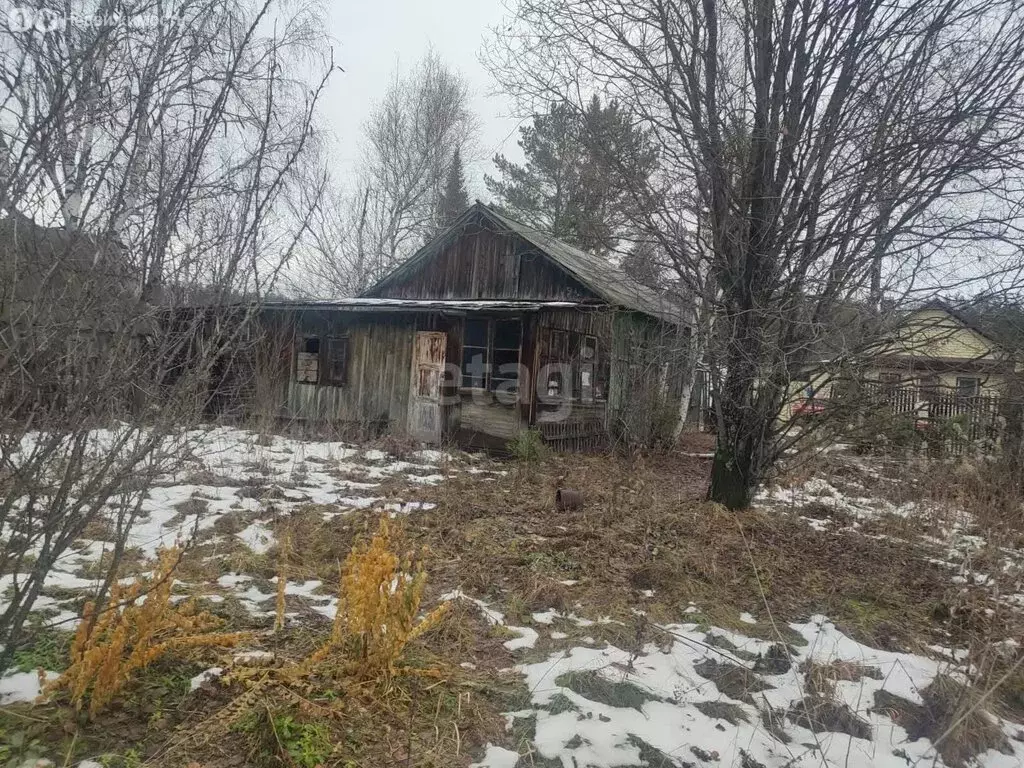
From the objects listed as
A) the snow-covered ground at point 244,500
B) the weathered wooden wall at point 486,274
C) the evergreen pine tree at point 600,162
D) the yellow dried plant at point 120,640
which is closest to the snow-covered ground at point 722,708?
the yellow dried plant at point 120,640

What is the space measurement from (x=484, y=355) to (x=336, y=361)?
3638 mm

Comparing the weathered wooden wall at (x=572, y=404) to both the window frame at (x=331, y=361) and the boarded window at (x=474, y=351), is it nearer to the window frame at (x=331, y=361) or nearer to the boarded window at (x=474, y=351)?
the boarded window at (x=474, y=351)

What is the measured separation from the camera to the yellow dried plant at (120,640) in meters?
2.26

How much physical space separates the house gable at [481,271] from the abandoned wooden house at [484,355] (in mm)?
32

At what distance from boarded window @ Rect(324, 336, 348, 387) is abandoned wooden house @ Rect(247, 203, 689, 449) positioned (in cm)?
3

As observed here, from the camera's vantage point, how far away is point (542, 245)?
12.8 meters

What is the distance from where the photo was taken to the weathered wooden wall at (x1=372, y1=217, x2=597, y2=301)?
13172mm

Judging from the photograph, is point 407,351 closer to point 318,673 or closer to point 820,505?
point 820,505

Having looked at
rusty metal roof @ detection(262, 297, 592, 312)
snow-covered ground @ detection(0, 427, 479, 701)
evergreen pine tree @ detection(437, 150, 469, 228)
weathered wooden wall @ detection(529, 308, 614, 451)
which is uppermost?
evergreen pine tree @ detection(437, 150, 469, 228)

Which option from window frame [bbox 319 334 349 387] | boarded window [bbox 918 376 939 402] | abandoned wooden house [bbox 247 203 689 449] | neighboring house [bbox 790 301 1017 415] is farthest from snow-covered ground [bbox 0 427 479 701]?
boarded window [bbox 918 376 939 402]

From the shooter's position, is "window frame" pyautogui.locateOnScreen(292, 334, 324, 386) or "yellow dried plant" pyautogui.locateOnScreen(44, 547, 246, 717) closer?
"yellow dried plant" pyautogui.locateOnScreen(44, 547, 246, 717)

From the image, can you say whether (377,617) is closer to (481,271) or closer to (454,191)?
(481,271)

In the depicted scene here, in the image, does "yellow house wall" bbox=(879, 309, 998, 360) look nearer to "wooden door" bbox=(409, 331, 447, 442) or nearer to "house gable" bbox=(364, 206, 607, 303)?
"house gable" bbox=(364, 206, 607, 303)

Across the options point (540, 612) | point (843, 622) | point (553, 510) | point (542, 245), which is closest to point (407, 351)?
point (542, 245)
